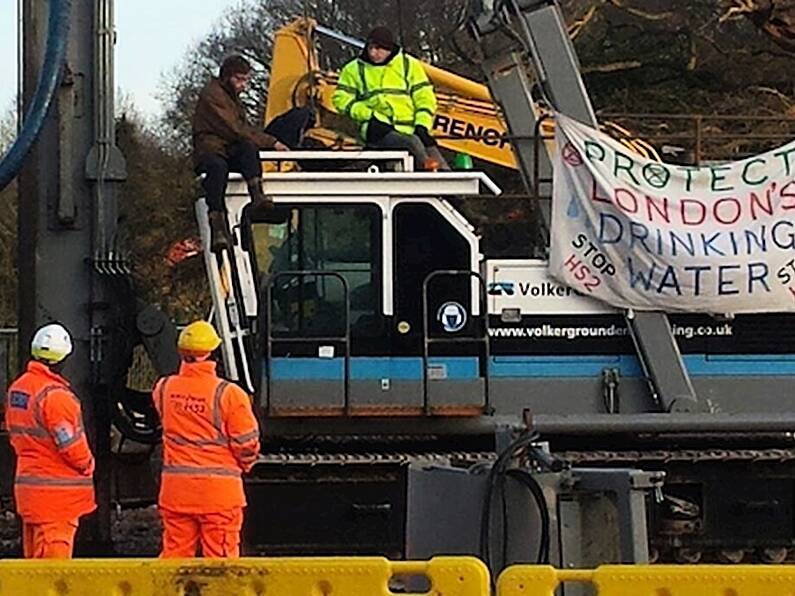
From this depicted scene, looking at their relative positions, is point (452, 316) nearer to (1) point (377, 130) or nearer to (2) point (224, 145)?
(1) point (377, 130)

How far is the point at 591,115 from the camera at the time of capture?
1174 centimetres

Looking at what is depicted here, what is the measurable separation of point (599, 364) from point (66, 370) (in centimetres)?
404

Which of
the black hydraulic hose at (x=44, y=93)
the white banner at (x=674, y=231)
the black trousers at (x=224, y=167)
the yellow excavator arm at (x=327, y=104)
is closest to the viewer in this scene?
the black hydraulic hose at (x=44, y=93)

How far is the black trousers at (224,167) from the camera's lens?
441 inches

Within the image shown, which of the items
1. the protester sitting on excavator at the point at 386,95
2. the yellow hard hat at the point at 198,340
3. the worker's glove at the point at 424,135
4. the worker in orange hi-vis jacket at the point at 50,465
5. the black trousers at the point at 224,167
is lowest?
the worker in orange hi-vis jacket at the point at 50,465

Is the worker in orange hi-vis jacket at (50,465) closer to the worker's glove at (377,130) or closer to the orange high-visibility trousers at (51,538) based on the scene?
the orange high-visibility trousers at (51,538)

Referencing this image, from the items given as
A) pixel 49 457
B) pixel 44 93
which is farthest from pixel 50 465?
pixel 44 93

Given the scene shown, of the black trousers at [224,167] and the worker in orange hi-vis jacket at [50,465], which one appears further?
the black trousers at [224,167]

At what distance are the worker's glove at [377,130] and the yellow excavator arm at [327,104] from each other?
93 centimetres

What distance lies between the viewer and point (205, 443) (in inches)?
356

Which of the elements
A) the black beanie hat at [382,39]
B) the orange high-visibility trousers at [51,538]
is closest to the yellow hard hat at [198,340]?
the orange high-visibility trousers at [51,538]

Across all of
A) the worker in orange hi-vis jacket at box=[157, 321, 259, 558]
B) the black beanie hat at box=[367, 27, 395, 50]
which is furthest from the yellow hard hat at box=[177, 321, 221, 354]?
the black beanie hat at box=[367, 27, 395, 50]

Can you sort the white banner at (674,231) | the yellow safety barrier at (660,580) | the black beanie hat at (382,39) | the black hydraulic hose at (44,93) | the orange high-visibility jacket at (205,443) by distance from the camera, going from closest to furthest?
the yellow safety barrier at (660,580), the orange high-visibility jacket at (205,443), the black hydraulic hose at (44,93), the white banner at (674,231), the black beanie hat at (382,39)

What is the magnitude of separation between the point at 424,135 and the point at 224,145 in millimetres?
1628
